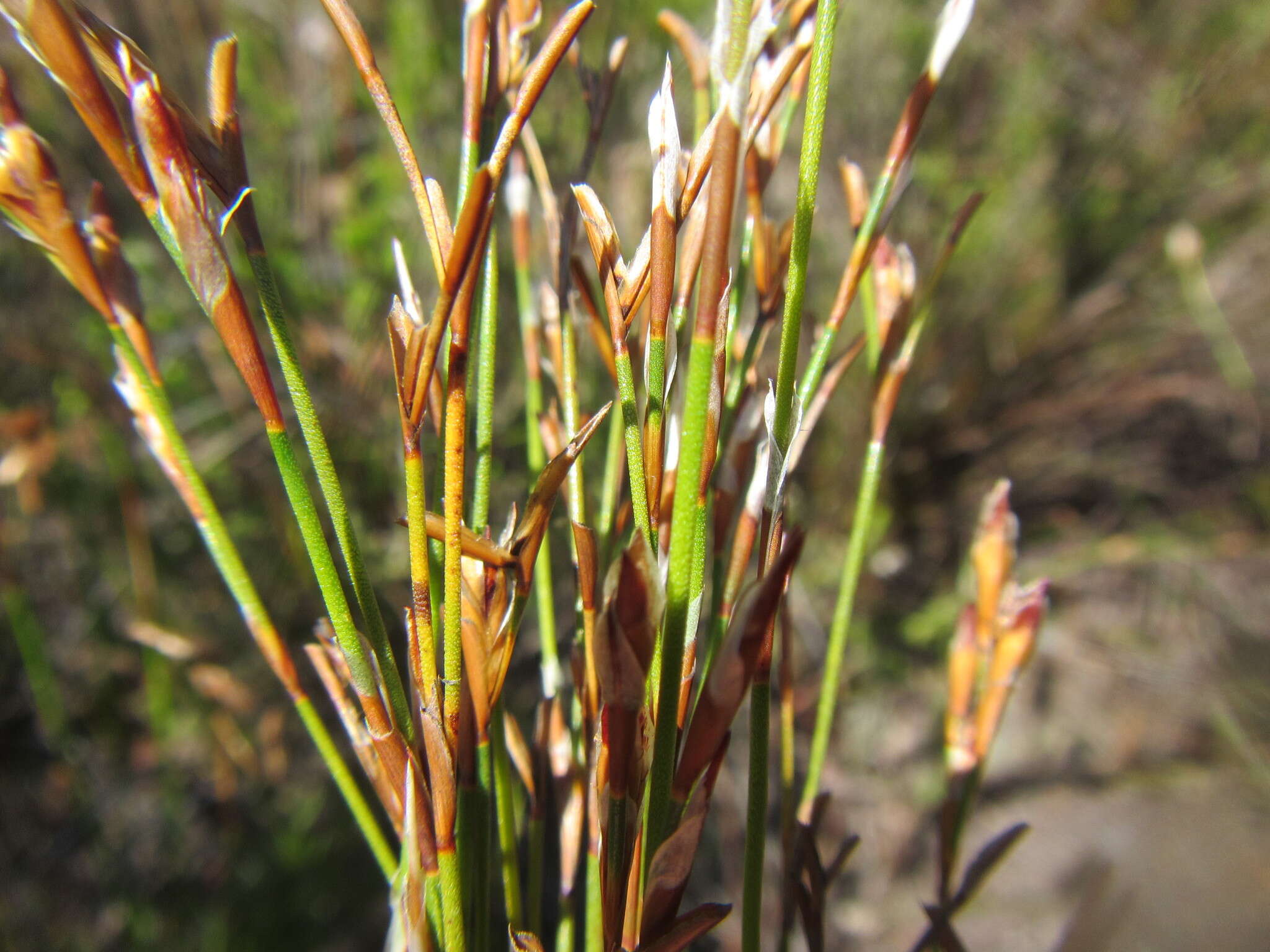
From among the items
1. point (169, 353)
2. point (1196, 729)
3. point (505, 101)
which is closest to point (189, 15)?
point (169, 353)

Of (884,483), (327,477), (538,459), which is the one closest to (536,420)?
(538,459)

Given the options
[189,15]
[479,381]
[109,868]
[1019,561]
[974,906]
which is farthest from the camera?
[1019,561]

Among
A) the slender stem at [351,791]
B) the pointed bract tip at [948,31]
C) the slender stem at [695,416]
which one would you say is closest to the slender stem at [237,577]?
the slender stem at [351,791]

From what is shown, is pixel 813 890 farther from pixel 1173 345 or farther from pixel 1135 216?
pixel 1135 216

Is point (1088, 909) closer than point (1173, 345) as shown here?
Yes

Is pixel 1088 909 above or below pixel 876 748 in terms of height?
above

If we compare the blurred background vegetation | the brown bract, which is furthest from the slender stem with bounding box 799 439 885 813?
the blurred background vegetation

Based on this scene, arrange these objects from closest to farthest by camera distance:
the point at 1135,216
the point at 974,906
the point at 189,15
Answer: the point at 974,906, the point at 189,15, the point at 1135,216
